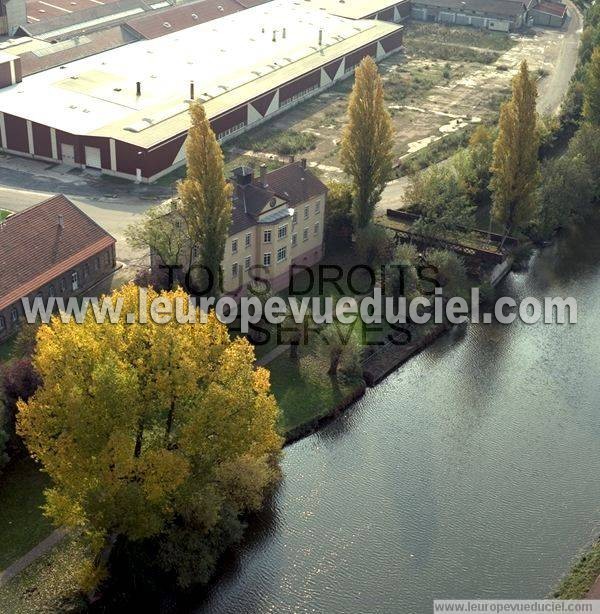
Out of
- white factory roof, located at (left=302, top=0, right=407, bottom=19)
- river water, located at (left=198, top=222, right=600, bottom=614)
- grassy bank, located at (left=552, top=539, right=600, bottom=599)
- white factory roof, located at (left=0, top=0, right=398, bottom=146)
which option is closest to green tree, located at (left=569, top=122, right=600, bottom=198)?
river water, located at (left=198, top=222, right=600, bottom=614)

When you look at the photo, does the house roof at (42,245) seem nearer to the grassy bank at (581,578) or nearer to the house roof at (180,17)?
A: the grassy bank at (581,578)

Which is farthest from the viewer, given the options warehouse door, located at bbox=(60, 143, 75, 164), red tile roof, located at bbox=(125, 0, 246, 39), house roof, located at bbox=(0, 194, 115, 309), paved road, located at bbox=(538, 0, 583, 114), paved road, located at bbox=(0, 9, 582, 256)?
red tile roof, located at bbox=(125, 0, 246, 39)

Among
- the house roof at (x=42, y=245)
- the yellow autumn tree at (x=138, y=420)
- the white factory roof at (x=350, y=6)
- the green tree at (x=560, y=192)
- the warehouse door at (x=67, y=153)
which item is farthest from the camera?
the white factory roof at (x=350, y=6)

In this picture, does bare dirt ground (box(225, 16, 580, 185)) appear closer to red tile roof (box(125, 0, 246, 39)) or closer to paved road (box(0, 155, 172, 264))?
paved road (box(0, 155, 172, 264))

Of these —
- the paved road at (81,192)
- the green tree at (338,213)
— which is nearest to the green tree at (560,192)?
the green tree at (338,213)

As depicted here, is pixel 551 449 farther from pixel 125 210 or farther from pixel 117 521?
pixel 125 210
